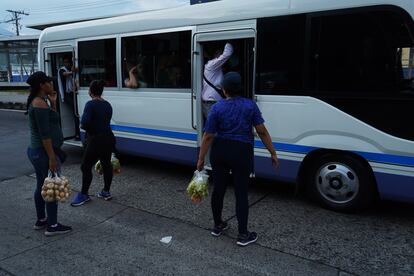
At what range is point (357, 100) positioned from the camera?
4.57 metres

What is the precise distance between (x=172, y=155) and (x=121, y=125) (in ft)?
4.34

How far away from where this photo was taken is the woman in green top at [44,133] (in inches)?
162

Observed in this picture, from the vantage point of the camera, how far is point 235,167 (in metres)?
4.00

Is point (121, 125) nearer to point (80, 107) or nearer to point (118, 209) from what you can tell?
point (80, 107)

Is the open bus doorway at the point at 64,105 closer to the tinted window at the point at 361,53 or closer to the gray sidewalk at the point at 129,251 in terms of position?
the gray sidewalk at the point at 129,251

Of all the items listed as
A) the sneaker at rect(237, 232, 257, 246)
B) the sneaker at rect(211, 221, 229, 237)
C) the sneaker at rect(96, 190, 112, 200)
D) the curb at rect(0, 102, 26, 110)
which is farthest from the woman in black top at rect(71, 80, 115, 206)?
the curb at rect(0, 102, 26, 110)

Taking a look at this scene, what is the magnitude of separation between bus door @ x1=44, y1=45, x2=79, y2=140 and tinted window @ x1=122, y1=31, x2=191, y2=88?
5.89 ft

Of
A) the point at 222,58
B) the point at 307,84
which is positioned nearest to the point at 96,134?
the point at 222,58

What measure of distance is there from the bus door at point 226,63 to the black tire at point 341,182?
1296mm

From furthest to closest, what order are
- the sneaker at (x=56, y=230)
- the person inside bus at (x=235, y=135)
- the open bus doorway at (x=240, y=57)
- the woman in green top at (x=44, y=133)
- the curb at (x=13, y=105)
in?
the curb at (x=13, y=105) < the open bus doorway at (x=240, y=57) < the sneaker at (x=56, y=230) < the woman in green top at (x=44, y=133) < the person inside bus at (x=235, y=135)

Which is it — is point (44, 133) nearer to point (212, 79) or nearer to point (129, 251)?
point (129, 251)

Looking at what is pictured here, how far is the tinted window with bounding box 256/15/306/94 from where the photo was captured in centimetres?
492

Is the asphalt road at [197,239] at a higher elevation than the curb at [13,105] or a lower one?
lower

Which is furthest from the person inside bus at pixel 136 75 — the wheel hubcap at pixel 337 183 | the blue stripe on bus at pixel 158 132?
the wheel hubcap at pixel 337 183
